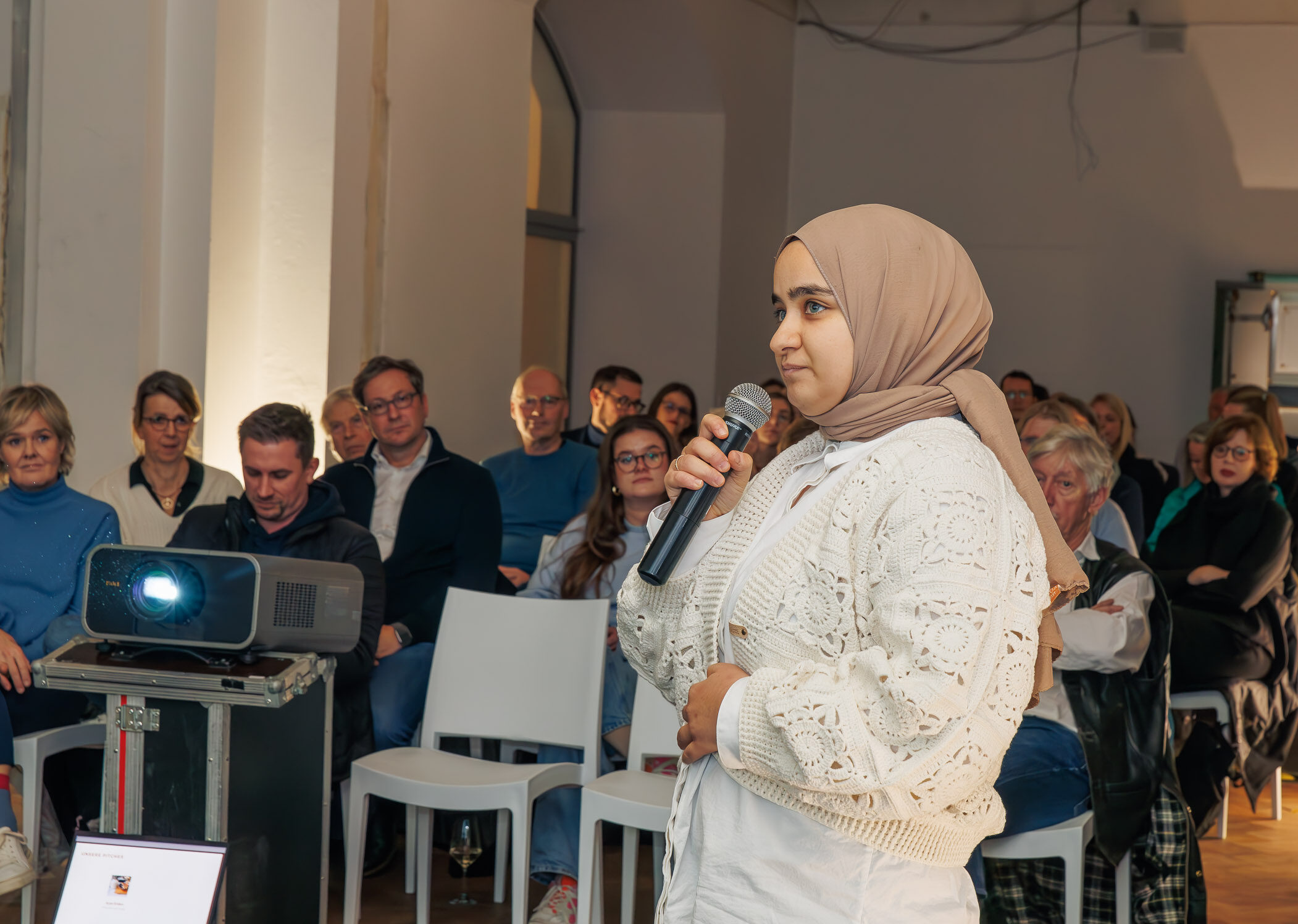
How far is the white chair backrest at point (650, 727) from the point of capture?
3.15 m

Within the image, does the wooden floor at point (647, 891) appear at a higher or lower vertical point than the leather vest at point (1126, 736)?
lower

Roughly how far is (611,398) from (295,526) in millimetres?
2664

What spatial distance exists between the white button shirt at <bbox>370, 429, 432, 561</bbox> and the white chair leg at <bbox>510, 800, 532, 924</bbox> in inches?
54.7

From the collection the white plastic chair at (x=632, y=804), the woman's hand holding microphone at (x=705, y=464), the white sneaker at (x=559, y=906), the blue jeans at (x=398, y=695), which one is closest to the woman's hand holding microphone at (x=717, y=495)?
the woman's hand holding microphone at (x=705, y=464)

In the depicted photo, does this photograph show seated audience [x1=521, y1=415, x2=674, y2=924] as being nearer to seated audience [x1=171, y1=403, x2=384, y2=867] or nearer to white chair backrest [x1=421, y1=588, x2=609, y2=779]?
white chair backrest [x1=421, y1=588, x2=609, y2=779]

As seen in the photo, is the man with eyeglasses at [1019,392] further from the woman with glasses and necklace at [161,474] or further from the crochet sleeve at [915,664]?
the crochet sleeve at [915,664]

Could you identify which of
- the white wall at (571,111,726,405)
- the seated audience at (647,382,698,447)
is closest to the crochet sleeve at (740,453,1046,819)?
the seated audience at (647,382,698,447)

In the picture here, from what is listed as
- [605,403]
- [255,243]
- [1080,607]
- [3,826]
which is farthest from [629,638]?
[605,403]

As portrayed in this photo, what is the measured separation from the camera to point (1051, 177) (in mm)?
8469

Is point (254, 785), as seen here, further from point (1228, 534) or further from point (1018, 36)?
point (1018, 36)

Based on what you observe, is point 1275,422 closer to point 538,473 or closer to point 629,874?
point 538,473

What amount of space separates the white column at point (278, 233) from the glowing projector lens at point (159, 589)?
8.63ft

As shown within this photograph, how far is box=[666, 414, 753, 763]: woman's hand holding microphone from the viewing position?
1.30m

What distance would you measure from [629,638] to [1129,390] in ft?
24.8
